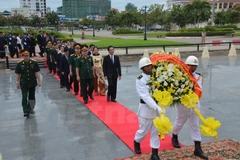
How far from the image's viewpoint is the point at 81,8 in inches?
6161

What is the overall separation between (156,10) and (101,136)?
62.5 metres

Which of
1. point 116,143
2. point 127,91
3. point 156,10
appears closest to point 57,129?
point 116,143

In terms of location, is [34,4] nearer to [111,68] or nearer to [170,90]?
[111,68]

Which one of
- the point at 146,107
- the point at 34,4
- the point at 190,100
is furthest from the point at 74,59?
the point at 34,4

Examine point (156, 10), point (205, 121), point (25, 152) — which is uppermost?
point (156, 10)

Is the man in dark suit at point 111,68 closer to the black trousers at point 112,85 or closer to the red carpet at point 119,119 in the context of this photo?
the black trousers at point 112,85

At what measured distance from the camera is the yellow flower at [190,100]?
13.8ft

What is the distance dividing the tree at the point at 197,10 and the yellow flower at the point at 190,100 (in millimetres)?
51992

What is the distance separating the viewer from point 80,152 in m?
4.97

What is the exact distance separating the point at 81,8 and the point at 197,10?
112760 mm

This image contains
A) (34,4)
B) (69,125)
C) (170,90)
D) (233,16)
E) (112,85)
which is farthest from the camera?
(34,4)

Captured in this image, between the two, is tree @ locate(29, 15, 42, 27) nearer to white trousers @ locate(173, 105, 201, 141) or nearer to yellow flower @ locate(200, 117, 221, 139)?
white trousers @ locate(173, 105, 201, 141)

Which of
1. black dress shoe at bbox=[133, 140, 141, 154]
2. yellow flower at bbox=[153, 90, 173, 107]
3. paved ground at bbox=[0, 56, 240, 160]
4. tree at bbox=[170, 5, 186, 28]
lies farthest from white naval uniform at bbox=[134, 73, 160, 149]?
tree at bbox=[170, 5, 186, 28]

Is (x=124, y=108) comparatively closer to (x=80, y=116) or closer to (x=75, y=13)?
(x=80, y=116)
